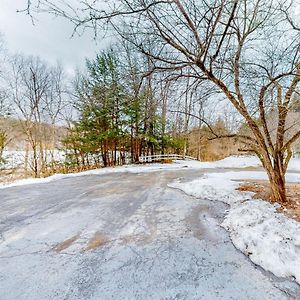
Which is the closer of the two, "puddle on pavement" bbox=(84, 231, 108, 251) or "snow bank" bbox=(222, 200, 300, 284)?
"snow bank" bbox=(222, 200, 300, 284)

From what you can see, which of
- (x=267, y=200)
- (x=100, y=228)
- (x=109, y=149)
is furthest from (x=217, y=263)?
(x=109, y=149)

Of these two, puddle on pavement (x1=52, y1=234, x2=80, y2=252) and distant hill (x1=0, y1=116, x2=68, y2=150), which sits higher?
distant hill (x1=0, y1=116, x2=68, y2=150)

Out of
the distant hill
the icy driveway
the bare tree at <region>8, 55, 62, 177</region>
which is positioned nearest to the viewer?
the icy driveway

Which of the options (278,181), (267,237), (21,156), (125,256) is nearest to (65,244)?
(125,256)

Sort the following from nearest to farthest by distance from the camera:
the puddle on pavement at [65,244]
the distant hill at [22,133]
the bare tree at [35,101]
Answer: the puddle on pavement at [65,244] < the distant hill at [22,133] < the bare tree at [35,101]

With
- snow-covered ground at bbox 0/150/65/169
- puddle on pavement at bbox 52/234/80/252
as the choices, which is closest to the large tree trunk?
puddle on pavement at bbox 52/234/80/252

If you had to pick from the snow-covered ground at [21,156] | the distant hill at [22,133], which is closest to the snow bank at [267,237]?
the distant hill at [22,133]

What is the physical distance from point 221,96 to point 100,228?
4.42 m

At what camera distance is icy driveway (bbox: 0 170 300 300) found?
7.34ft

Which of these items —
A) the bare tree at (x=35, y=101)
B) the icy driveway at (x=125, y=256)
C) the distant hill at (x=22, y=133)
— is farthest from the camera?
the bare tree at (x=35, y=101)

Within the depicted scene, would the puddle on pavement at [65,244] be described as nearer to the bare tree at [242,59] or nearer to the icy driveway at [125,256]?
the icy driveway at [125,256]

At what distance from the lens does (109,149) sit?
17.7m

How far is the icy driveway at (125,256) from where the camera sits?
2.24 metres

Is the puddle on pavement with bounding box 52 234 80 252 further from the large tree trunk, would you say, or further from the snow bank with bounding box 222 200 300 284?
the large tree trunk
